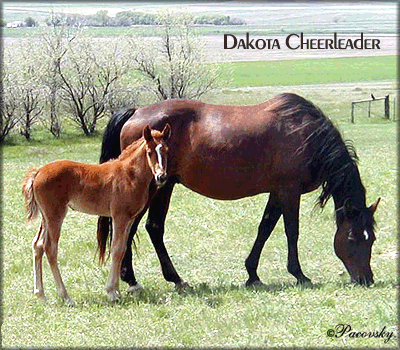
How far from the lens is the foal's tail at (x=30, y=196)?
718cm

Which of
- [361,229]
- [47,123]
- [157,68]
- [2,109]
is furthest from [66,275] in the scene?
[157,68]

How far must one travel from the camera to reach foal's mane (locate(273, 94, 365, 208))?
822 centimetres

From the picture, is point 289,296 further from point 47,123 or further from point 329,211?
point 47,123

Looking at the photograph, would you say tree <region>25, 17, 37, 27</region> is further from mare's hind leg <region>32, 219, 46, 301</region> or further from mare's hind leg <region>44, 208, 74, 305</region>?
mare's hind leg <region>44, 208, 74, 305</region>

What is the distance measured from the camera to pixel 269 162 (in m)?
8.27

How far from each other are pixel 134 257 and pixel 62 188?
304 centimetres

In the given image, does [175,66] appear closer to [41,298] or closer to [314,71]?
[314,71]

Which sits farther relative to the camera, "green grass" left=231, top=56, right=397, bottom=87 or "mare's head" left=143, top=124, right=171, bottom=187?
"green grass" left=231, top=56, right=397, bottom=87

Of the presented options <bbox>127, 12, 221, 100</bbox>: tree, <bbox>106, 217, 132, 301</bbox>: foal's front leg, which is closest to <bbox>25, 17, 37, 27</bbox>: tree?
<bbox>127, 12, 221, 100</bbox>: tree

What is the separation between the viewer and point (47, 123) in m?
39.0

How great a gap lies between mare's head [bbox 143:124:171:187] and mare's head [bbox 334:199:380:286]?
235 centimetres

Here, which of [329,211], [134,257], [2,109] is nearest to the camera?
[134,257]

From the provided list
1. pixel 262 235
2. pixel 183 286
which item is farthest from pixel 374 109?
pixel 183 286

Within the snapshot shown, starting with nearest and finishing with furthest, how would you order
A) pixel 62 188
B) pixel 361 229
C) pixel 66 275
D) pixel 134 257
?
pixel 62 188, pixel 361 229, pixel 66 275, pixel 134 257
